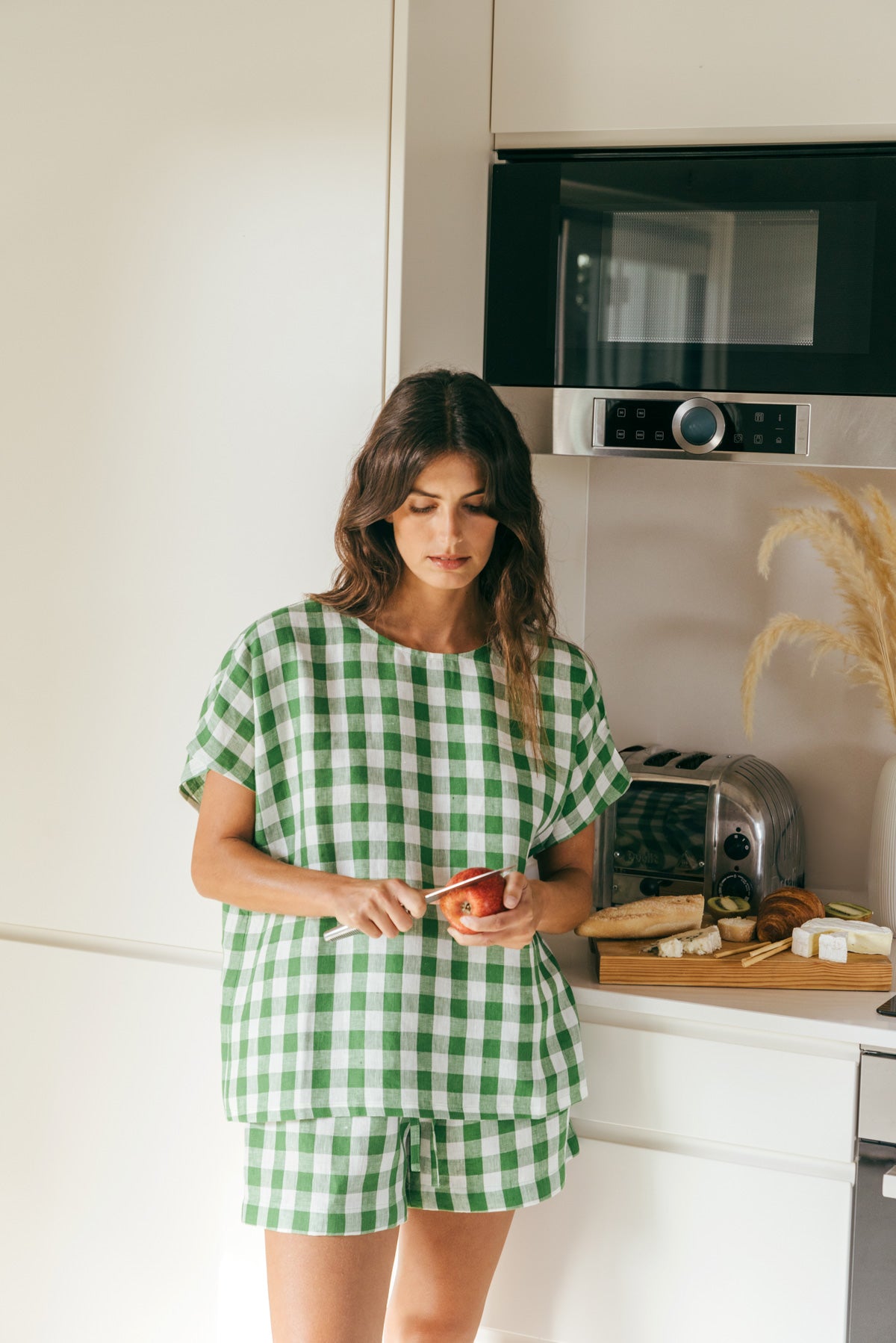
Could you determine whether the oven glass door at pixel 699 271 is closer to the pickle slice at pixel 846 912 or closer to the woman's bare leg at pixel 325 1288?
the pickle slice at pixel 846 912

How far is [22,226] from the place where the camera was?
1.54m

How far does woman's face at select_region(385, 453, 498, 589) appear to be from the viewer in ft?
4.01

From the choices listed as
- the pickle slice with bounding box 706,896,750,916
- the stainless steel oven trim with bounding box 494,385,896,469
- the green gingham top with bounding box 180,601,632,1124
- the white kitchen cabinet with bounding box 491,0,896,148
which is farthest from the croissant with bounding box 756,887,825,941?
the white kitchen cabinet with bounding box 491,0,896,148

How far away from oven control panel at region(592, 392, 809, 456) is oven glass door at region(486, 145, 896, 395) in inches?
0.9

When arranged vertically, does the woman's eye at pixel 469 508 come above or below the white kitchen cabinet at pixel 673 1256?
above

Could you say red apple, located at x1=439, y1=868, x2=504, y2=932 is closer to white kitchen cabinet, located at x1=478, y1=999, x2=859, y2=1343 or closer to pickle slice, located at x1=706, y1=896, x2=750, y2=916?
white kitchen cabinet, located at x1=478, y1=999, x2=859, y2=1343

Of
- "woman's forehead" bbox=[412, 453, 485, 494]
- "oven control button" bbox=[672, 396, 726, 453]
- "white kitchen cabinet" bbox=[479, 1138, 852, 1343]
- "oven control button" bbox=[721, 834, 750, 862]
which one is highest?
"oven control button" bbox=[672, 396, 726, 453]

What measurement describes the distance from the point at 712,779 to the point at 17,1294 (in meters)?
1.16

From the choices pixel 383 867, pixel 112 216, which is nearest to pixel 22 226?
pixel 112 216

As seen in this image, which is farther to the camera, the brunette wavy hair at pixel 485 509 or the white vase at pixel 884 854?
the white vase at pixel 884 854

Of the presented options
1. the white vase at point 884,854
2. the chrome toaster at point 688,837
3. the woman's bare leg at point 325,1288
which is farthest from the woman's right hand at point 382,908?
the white vase at point 884,854

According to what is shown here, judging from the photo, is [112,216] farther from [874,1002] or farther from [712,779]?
[874,1002]

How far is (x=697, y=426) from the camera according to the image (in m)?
1.55

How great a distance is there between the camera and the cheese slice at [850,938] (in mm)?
1494
